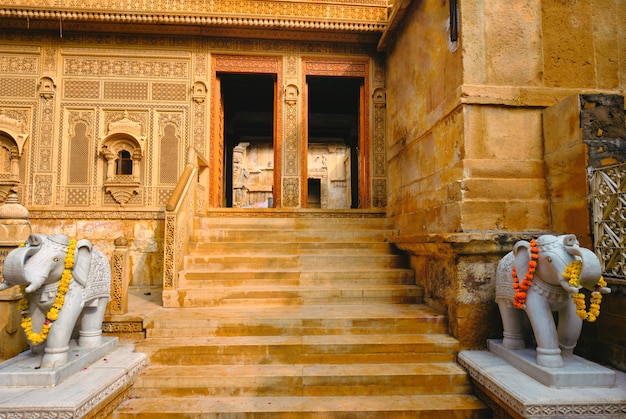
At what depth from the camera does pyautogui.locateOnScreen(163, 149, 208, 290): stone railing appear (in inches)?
186

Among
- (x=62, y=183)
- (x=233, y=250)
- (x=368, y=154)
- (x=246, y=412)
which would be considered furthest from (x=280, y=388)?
(x=62, y=183)

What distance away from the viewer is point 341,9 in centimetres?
749

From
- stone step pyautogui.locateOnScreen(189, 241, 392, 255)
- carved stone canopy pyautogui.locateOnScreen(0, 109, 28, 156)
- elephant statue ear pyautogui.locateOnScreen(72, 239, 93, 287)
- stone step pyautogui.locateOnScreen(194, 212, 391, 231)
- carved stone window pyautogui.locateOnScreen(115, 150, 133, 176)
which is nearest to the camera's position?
elephant statue ear pyautogui.locateOnScreen(72, 239, 93, 287)

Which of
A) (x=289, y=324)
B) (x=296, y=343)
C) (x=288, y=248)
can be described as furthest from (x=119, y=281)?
(x=288, y=248)

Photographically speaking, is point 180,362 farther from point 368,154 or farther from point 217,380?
point 368,154

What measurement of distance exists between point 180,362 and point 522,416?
9.86 feet

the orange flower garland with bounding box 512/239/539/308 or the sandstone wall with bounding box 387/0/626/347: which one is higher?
the sandstone wall with bounding box 387/0/626/347

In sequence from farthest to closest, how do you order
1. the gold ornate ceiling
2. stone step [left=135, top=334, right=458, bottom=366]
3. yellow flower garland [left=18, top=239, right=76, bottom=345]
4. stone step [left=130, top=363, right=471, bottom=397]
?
the gold ornate ceiling < stone step [left=135, top=334, right=458, bottom=366] < stone step [left=130, top=363, right=471, bottom=397] < yellow flower garland [left=18, top=239, right=76, bottom=345]

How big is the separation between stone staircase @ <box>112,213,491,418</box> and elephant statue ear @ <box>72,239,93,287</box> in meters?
1.00

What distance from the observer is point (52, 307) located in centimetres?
298

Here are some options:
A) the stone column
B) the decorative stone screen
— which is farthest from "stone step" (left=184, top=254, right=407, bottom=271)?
the decorative stone screen

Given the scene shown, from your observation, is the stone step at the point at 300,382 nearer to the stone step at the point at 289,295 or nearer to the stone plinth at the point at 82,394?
the stone plinth at the point at 82,394

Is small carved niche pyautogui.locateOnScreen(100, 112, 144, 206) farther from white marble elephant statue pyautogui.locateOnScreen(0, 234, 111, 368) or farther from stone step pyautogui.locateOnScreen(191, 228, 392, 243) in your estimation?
white marble elephant statue pyautogui.locateOnScreen(0, 234, 111, 368)

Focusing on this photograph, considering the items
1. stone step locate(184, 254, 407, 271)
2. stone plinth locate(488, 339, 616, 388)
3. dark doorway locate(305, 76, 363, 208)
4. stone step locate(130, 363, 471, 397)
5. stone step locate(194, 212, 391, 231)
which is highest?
dark doorway locate(305, 76, 363, 208)
